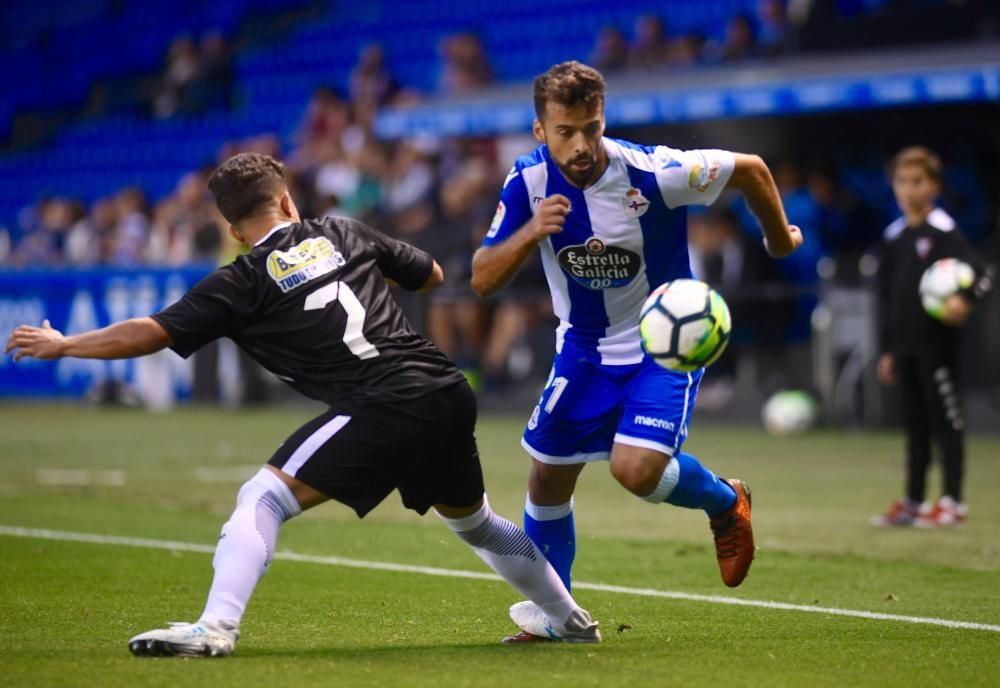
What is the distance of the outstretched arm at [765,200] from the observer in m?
6.21

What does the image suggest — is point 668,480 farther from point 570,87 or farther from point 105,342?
point 105,342

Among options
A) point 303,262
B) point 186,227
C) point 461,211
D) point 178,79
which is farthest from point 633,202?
point 178,79

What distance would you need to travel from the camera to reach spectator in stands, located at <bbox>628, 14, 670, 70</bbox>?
63.5 feet

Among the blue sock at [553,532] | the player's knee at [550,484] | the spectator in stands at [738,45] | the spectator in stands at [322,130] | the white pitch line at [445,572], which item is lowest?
the white pitch line at [445,572]

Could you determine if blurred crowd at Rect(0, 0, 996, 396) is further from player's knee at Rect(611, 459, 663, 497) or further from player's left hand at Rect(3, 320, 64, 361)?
player's left hand at Rect(3, 320, 64, 361)

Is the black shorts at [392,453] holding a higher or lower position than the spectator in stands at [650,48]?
lower

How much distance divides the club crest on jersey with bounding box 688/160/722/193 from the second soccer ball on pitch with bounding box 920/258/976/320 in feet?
13.6

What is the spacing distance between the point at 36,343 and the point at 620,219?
88.5 inches

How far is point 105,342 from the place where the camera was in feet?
17.6

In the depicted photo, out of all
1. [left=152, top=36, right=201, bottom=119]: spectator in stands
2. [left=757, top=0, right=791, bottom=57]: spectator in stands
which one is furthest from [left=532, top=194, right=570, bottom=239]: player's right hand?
[left=152, top=36, right=201, bottom=119]: spectator in stands

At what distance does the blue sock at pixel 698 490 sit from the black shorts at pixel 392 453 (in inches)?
33.6

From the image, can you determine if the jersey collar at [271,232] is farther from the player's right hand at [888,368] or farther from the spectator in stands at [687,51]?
the spectator in stands at [687,51]

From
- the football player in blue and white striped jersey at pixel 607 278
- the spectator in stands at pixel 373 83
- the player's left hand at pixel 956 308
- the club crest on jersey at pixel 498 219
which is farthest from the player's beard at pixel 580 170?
the spectator in stands at pixel 373 83

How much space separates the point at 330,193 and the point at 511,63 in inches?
170
